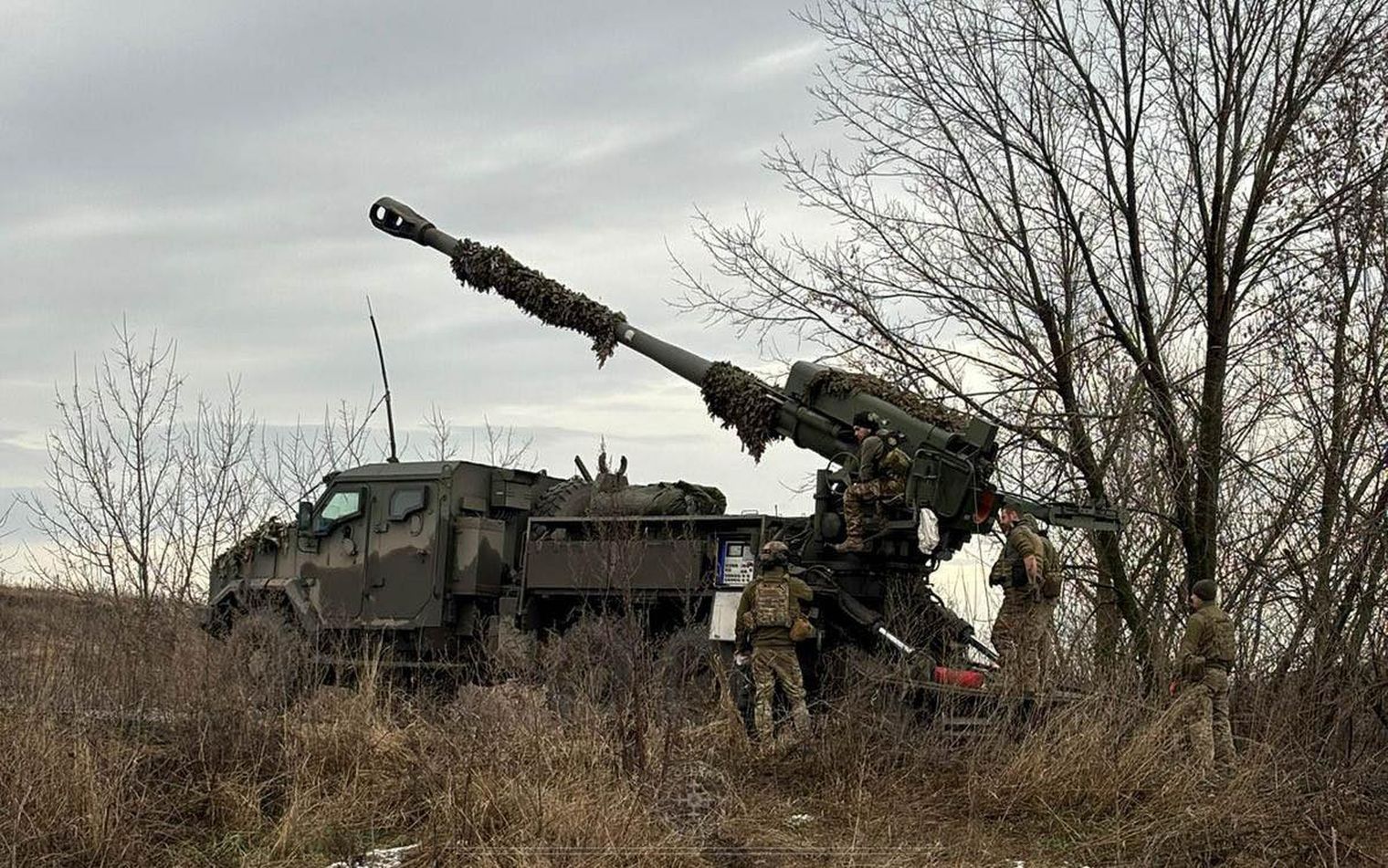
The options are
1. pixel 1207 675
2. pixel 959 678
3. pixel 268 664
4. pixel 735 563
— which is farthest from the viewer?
pixel 735 563

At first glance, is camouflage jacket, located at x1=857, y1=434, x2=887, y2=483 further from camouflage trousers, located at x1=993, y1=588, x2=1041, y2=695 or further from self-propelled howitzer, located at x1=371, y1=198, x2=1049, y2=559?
camouflage trousers, located at x1=993, y1=588, x2=1041, y2=695

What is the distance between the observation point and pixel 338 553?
14.6 metres

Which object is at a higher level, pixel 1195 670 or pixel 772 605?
pixel 772 605

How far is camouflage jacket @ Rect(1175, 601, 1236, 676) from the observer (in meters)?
10.3

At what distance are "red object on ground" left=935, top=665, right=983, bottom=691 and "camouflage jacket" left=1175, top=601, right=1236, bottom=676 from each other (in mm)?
1312

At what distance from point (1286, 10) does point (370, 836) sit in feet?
32.0

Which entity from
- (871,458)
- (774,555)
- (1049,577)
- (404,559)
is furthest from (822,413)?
(404,559)

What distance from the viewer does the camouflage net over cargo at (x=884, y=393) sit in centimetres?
1220

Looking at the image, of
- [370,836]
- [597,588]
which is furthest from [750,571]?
[370,836]

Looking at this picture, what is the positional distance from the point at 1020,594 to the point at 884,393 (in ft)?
6.90

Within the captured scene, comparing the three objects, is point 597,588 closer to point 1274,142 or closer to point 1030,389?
point 1030,389

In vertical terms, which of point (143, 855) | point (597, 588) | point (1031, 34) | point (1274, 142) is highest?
point (1031, 34)

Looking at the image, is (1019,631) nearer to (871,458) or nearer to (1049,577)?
(1049,577)

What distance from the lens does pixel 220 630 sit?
48.0ft
